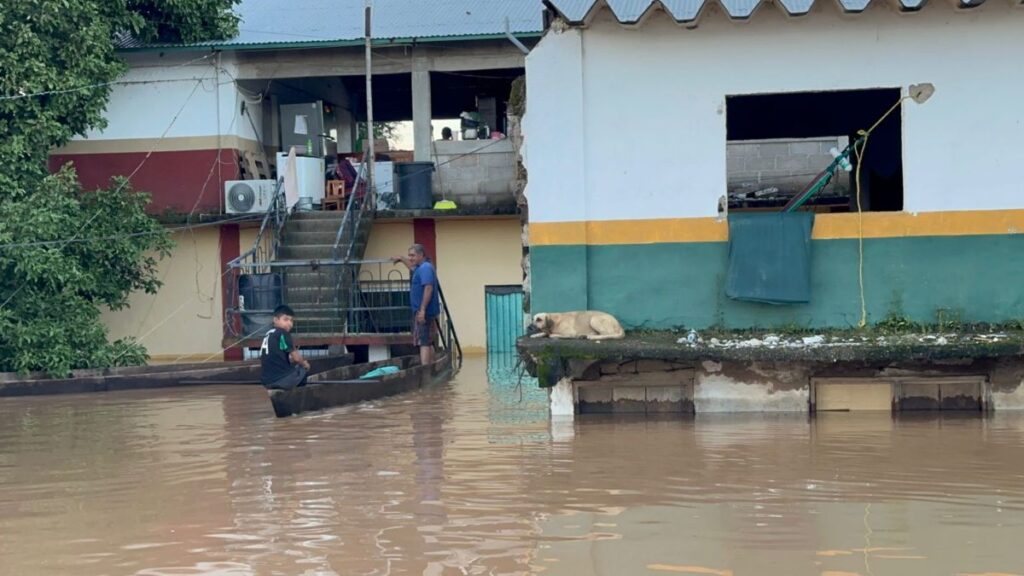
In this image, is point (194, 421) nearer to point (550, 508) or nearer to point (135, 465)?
point (135, 465)

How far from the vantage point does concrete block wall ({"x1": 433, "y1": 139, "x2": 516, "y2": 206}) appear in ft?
68.8

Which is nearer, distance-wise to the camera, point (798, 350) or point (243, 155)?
point (798, 350)

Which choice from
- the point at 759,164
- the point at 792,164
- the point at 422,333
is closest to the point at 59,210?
the point at 422,333

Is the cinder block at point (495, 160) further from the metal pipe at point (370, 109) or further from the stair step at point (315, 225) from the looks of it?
the stair step at point (315, 225)

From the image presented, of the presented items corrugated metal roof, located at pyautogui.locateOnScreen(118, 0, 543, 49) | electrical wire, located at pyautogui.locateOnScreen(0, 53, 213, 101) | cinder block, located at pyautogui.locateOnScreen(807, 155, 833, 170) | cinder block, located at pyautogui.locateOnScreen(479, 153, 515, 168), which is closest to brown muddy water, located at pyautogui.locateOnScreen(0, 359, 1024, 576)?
electrical wire, located at pyautogui.locateOnScreen(0, 53, 213, 101)

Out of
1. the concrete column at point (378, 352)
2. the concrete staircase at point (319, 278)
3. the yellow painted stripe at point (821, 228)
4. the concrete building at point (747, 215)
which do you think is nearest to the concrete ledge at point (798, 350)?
the concrete building at point (747, 215)

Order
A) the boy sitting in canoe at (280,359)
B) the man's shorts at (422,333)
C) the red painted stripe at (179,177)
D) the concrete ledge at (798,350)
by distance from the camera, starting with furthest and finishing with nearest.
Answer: the red painted stripe at (179,177), the man's shorts at (422,333), the boy sitting in canoe at (280,359), the concrete ledge at (798,350)

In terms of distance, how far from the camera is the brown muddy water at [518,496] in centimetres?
662

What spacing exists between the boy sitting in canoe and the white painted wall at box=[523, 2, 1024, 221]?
2.91 metres

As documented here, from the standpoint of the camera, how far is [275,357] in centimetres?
1235

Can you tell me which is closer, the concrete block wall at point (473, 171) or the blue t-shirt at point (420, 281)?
the blue t-shirt at point (420, 281)

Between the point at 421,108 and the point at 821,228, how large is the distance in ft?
35.6

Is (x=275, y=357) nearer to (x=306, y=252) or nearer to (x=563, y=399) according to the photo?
(x=563, y=399)

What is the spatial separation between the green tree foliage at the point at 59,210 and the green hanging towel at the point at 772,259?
9.46 meters
